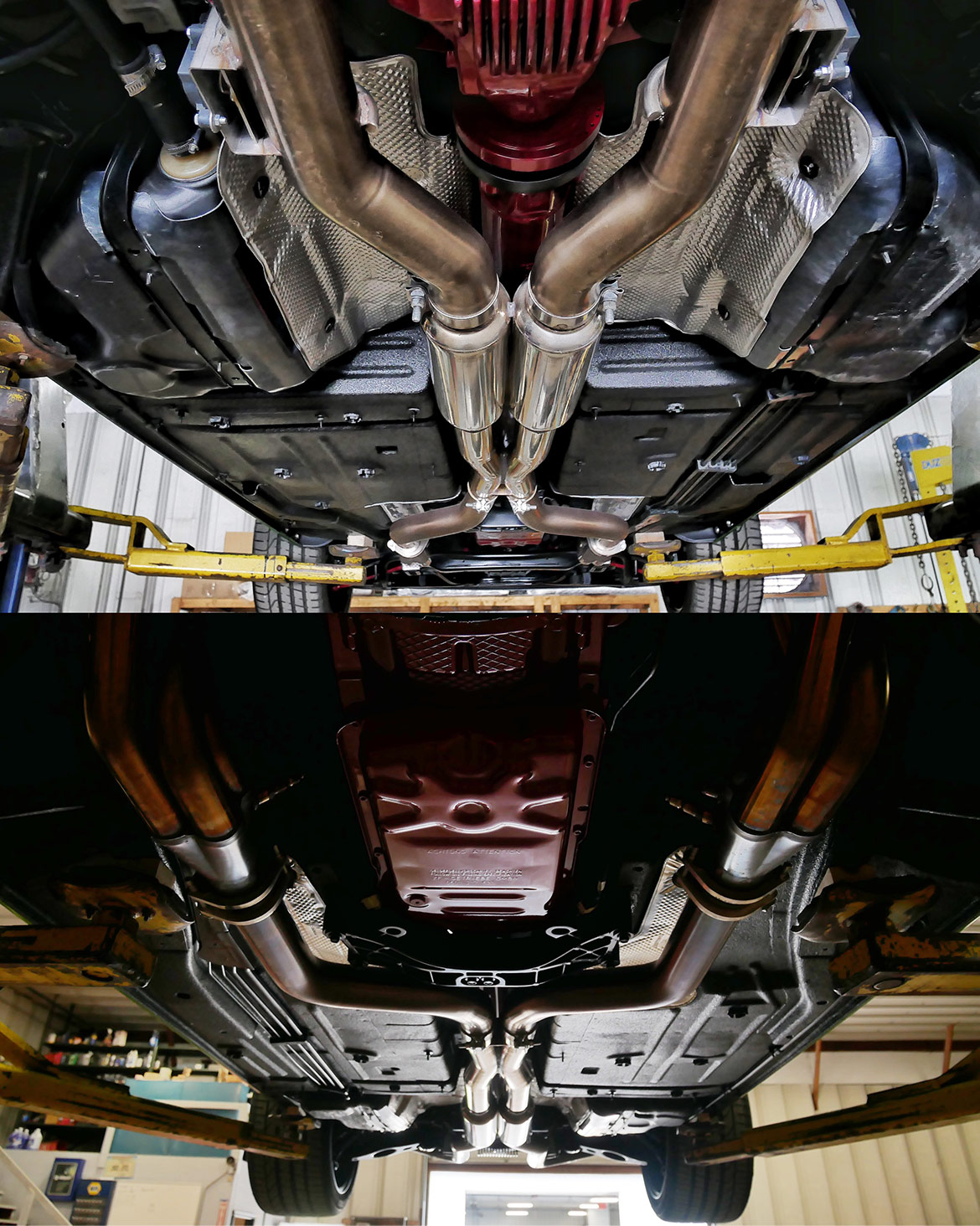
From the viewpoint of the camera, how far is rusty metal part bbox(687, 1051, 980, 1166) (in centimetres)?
88

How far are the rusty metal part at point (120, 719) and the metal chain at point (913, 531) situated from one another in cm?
538

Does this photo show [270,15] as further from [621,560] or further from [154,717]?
[621,560]

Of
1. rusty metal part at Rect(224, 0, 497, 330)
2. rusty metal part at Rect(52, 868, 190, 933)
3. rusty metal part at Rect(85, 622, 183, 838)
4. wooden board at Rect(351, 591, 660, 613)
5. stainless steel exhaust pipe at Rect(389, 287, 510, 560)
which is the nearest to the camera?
rusty metal part at Rect(85, 622, 183, 838)

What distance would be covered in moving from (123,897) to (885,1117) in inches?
40.1

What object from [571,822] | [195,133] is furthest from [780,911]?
[195,133]

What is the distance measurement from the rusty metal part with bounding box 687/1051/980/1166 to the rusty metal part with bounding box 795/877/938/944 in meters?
0.34

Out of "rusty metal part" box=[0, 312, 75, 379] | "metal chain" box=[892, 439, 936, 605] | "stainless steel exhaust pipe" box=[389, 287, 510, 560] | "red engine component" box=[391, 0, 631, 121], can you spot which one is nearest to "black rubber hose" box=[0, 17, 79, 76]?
"rusty metal part" box=[0, 312, 75, 379]

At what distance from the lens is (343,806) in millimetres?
615

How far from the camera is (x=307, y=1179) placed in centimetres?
148

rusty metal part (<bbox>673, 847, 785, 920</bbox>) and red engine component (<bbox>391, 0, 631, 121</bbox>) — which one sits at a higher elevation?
red engine component (<bbox>391, 0, 631, 121</bbox>)

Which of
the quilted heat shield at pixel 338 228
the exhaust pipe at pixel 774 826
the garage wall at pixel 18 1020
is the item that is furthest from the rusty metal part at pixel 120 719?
the quilted heat shield at pixel 338 228

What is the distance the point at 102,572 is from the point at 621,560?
406cm

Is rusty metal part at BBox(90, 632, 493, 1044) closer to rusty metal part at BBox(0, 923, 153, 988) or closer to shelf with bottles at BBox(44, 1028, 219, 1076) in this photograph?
rusty metal part at BBox(0, 923, 153, 988)

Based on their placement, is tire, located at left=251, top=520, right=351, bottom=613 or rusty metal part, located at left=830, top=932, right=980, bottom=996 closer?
rusty metal part, located at left=830, top=932, right=980, bottom=996
